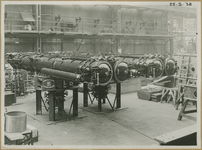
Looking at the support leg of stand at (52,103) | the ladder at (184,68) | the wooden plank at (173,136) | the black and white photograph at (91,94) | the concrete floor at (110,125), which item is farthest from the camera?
the ladder at (184,68)

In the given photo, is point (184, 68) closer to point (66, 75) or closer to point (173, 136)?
point (66, 75)

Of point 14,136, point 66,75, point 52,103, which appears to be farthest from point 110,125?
point 14,136

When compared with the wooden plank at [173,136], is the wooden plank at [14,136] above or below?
below

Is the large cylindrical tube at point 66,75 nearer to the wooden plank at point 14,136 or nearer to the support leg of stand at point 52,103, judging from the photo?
the support leg of stand at point 52,103

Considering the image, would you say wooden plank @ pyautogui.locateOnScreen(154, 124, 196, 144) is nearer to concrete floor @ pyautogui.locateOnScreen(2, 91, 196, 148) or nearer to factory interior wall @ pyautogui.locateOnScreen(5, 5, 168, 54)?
concrete floor @ pyautogui.locateOnScreen(2, 91, 196, 148)

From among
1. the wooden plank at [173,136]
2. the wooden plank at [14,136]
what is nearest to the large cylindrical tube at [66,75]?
the wooden plank at [14,136]

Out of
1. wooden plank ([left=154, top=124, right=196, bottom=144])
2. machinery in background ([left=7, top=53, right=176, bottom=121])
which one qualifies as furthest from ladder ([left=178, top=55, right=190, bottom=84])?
wooden plank ([left=154, top=124, right=196, bottom=144])

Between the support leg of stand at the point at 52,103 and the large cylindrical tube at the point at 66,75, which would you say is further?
the support leg of stand at the point at 52,103

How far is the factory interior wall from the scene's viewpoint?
1661 cm

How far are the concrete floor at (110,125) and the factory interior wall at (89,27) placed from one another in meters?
7.94

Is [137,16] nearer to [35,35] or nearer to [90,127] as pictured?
[35,35]

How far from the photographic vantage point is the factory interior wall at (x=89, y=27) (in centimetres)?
1661

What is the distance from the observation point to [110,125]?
7730 millimetres

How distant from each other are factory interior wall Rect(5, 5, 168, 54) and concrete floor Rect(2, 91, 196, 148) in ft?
26.1
